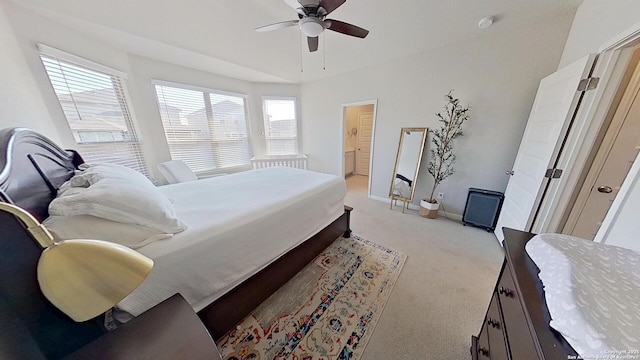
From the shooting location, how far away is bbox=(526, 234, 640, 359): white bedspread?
40cm

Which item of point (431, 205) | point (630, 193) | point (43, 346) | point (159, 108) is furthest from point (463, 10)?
point (159, 108)

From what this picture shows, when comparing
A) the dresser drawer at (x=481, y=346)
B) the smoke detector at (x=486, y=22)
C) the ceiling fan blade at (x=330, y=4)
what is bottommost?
the dresser drawer at (x=481, y=346)

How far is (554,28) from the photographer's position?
6.27 feet

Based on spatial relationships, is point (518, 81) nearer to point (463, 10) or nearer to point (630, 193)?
point (463, 10)

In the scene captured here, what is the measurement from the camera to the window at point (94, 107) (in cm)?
184

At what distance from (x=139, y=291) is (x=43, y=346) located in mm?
268

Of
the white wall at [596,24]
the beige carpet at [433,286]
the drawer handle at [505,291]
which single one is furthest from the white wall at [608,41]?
the beige carpet at [433,286]

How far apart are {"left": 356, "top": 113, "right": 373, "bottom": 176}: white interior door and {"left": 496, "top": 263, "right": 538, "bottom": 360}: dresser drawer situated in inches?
176

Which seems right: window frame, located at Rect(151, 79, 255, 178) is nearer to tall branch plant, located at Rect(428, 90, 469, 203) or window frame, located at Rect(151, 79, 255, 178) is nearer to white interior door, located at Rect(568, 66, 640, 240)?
tall branch plant, located at Rect(428, 90, 469, 203)

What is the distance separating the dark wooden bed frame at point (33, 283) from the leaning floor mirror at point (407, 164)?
2.63 meters

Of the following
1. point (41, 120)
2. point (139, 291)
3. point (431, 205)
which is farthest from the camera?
point (431, 205)

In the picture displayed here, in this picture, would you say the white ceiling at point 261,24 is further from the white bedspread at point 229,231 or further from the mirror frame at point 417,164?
the white bedspread at point 229,231

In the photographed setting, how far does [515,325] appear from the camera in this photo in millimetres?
644

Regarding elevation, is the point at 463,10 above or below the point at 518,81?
above
